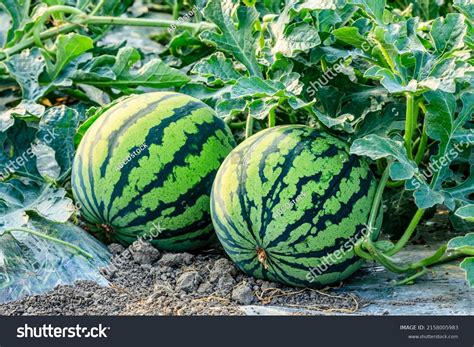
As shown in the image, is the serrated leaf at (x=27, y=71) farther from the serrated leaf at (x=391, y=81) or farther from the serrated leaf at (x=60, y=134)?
the serrated leaf at (x=391, y=81)

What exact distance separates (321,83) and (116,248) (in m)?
1.03

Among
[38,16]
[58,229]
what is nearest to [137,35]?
[38,16]

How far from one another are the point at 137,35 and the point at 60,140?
1.85 m

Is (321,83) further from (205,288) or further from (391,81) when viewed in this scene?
(205,288)

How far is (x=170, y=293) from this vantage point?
3254mm

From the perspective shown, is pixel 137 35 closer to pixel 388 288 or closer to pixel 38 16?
pixel 38 16

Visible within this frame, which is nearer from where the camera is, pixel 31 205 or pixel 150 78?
pixel 31 205

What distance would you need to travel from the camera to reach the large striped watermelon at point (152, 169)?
345 cm

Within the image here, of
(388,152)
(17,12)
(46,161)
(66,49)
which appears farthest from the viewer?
(17,12)

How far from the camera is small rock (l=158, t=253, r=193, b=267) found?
3506mm

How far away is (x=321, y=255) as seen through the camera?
3193 millimetres

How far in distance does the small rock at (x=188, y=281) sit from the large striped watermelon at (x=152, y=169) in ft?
0.78

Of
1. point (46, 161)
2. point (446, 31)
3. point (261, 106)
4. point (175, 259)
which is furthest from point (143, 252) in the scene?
point (446, 31)

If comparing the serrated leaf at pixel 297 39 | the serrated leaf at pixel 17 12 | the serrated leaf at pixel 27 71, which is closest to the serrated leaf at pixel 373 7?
the serrated leaf at pixel 297 39
